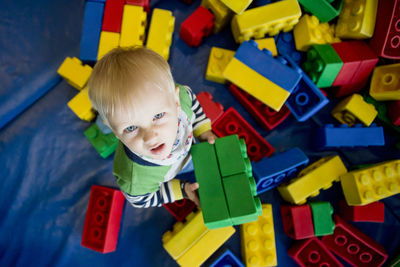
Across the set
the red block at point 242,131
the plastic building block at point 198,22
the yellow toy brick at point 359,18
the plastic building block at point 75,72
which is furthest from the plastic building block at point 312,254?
the plastic building block at point 75,72

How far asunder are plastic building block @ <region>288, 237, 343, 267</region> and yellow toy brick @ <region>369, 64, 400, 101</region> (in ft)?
1.65

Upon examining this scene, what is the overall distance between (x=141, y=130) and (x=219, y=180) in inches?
9.3

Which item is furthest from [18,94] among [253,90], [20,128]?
[253,90]

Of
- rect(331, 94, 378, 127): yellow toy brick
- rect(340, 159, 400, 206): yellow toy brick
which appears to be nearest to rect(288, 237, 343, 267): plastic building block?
rect(340, 159, 400, 206): yellow toy brick

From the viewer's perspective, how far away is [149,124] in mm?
507

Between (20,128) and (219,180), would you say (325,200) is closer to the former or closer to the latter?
(219,180)

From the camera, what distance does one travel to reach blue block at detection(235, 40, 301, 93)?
2.72 feet

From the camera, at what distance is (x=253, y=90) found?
85cm

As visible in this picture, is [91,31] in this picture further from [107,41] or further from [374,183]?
[374,183]

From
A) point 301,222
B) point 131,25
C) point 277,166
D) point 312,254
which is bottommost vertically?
point 312,254

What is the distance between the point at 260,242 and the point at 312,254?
182 mm

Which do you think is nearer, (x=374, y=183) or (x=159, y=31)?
(x=374, y=183)

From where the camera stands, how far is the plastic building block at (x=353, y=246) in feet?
2.80

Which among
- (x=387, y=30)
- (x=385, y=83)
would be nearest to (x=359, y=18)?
(x=387, y=30)
